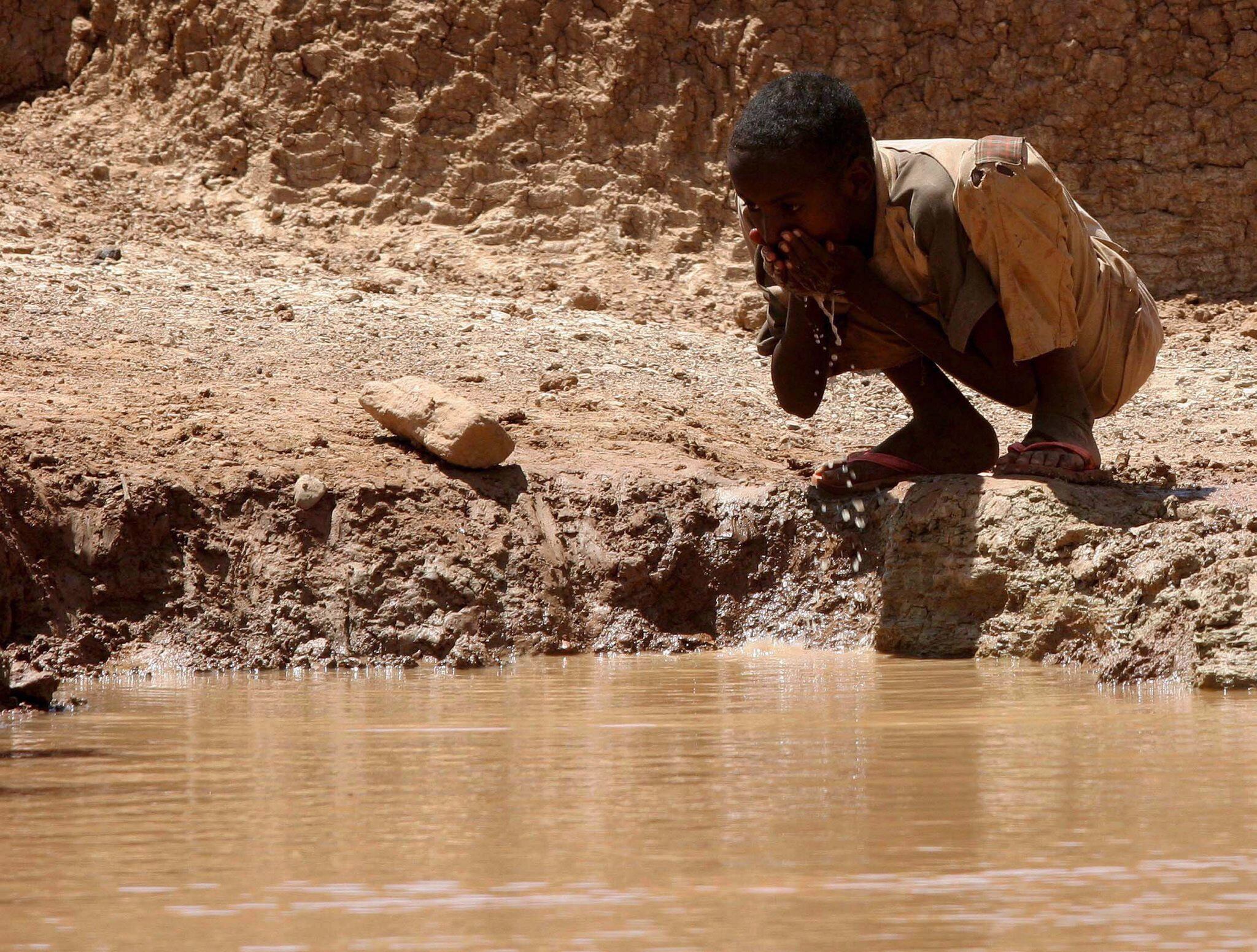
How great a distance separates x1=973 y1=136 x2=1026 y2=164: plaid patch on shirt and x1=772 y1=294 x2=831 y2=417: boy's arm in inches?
25.1

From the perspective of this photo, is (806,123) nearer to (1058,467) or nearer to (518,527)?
(1058,467)

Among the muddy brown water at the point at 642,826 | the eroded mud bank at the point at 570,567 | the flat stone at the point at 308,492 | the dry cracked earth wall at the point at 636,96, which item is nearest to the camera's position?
the muddy brown water at the point at 642,826

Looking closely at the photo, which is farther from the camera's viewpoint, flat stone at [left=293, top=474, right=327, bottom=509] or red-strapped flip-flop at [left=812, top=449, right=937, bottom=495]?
red-strapped flip-flop at [left=812, top=449, right=937, bottom=495]

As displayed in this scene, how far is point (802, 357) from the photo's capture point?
474 cm

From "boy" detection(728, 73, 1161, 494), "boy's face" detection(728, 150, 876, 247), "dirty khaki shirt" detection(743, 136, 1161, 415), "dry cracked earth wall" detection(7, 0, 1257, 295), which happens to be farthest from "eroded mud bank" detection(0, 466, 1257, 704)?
"dry cracked earth wall" detection(7, 0, 1257, 295)

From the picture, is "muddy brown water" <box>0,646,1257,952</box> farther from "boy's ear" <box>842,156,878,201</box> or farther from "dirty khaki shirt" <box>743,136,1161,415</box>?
"boy's ear" <box>842,156,878,201</box>

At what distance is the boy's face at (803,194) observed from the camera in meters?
4.16

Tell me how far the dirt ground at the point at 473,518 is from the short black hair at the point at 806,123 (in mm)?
998

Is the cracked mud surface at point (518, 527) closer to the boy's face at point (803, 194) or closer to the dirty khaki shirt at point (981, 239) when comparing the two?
the dirty khaki shirt at point (981, 239)

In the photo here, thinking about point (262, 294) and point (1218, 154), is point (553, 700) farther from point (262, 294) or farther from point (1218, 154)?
point (1218, 154)

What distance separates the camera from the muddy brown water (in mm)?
1440

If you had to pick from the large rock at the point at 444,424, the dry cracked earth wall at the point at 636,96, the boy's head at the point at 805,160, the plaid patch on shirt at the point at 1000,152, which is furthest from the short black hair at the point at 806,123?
the dry cracked earth wall at the point at 636,96

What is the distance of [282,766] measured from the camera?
2.40 metres

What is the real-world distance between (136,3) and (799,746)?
9129mm
